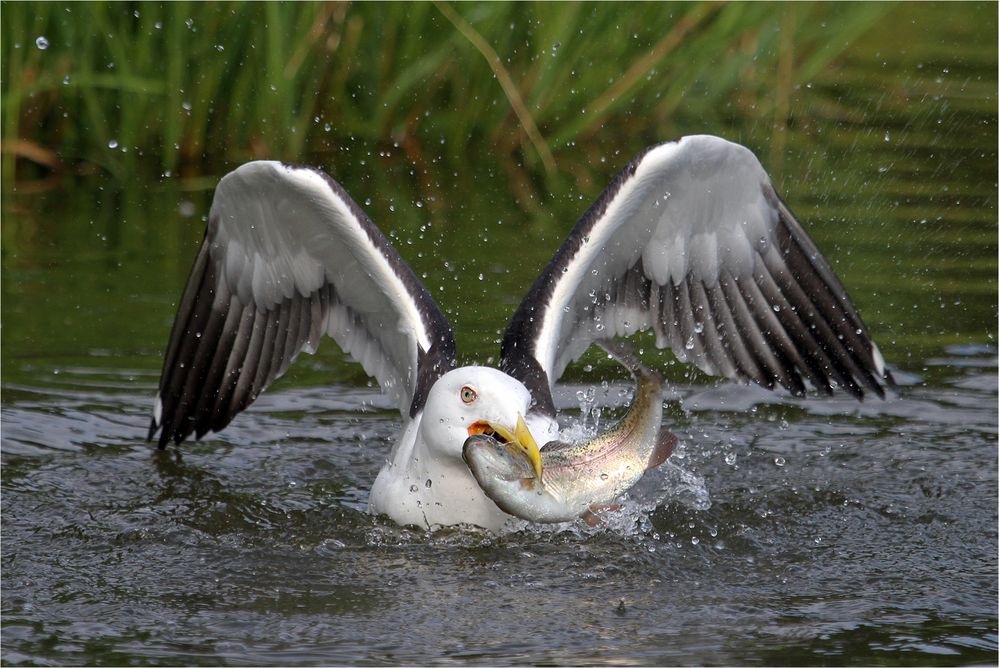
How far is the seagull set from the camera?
5.70 metres

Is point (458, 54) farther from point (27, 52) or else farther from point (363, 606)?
point (363, 606)

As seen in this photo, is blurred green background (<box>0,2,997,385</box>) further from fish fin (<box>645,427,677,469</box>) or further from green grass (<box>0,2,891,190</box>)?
fish fin (<box>645,427,677,469</box>)

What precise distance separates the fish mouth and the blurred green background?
7.54 ft

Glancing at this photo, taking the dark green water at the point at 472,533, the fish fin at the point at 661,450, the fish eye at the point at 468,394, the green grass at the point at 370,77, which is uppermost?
the green grass at the point at 370,77

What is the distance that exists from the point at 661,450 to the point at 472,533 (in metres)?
0.90

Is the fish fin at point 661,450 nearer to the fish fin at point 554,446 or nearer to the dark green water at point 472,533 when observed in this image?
the fish fin at point 554,446

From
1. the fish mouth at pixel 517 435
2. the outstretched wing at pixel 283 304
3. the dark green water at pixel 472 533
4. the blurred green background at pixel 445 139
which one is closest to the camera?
the dark green water at pixel 472 533

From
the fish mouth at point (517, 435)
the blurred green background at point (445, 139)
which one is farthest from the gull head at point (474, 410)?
the blurred green background at point (445, 139)

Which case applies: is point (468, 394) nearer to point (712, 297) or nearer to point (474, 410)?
point (474, 410)

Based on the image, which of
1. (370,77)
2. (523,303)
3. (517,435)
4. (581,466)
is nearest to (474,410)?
(517,435)

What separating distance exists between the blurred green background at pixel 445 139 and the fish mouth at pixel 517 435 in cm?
230

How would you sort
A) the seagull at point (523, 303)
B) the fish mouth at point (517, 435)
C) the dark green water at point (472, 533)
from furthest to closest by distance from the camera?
the seagull at point (523, 303) → the fish mouth at point (517, 435) → the dark green water at point (472, 533)

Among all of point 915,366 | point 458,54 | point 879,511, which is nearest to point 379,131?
point 458,54

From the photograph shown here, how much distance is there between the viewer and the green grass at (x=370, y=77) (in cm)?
910
